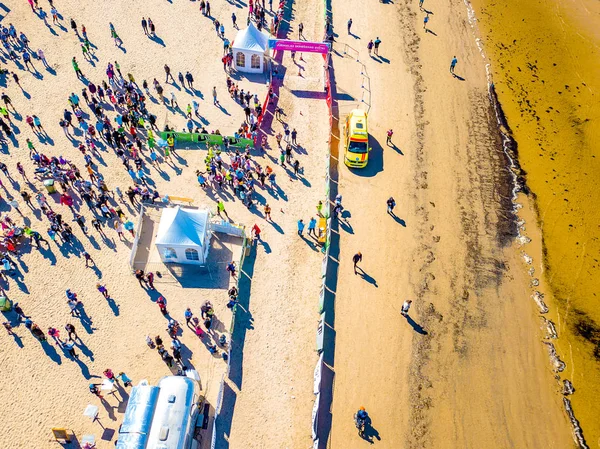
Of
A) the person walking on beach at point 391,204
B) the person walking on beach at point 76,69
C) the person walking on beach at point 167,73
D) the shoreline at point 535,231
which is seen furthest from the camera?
the person walking on beach at point 167,73

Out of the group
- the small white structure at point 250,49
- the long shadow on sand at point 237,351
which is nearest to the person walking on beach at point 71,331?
the long shadow on sand at point 237,351

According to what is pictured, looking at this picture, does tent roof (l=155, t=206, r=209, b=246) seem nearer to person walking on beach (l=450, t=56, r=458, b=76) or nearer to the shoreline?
the shoreline

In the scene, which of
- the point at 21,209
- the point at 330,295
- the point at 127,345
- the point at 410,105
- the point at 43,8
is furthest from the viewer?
the point at 43,8

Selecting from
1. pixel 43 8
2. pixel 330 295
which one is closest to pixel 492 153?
pixel 330 295

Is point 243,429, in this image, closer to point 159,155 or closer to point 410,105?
point 159,155

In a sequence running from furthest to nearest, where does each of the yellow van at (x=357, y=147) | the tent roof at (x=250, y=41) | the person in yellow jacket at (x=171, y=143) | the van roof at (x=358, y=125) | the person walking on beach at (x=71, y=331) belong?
the tent roof at (x=250, y=41) < the van roof at (x=358, y=125) < the yellow van at (x=357, y=147) < the person in yellow jacket at (x=171, y=143) < the person walking on beach at (x=71, y=331)

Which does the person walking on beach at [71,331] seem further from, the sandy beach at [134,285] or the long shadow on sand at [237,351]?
the long shadow on sand at [237,351]

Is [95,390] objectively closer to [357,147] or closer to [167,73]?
[357,147]

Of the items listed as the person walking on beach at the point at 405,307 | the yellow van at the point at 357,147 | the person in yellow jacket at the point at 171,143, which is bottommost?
the person in yellow jacket at the point at 171,143

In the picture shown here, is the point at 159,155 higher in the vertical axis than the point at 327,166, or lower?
lower
